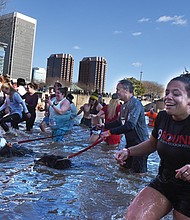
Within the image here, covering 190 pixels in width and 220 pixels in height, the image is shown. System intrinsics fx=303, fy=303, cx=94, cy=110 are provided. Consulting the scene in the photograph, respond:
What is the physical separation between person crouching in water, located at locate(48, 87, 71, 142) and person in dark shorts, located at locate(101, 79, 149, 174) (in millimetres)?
3013

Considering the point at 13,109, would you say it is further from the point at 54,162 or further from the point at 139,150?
the point at 139,150

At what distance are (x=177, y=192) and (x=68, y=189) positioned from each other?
233cm

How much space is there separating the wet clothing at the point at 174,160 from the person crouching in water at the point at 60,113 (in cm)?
554

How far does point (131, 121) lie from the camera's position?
4.70 m

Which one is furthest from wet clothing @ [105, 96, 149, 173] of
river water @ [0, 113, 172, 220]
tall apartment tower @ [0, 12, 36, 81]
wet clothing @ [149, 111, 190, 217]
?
tall apartment tower @ [0, 12, 36, 81]

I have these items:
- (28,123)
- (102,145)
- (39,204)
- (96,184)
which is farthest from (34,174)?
(28,123)

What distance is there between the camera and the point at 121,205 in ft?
12.7

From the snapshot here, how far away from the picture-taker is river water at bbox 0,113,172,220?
11.3ft

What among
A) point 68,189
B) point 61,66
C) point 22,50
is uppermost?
point 61,66

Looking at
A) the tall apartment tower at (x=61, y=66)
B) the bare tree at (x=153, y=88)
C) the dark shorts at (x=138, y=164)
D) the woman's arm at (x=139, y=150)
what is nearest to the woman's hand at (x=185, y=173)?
the woman's arm at (x=139, y=150)

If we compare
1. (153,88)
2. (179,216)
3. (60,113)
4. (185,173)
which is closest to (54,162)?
(60,113)

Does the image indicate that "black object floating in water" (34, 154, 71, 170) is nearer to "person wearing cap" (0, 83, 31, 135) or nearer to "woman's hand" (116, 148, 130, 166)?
"woman's hand" (116, 148, 130, 166)

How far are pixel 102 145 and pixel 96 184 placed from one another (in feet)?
13.0

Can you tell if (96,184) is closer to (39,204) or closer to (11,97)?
(39,204)
